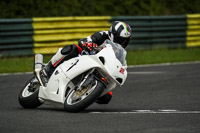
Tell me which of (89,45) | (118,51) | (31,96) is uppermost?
(118,51)

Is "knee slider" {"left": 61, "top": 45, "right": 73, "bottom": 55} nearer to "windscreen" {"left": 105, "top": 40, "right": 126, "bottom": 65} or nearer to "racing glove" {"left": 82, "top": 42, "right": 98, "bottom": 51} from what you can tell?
"racing glove" {"left": 82, "top": 42, "right": 98, "bottom": 51}

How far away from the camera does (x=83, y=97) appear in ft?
21.8

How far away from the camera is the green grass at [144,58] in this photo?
43.6 ft

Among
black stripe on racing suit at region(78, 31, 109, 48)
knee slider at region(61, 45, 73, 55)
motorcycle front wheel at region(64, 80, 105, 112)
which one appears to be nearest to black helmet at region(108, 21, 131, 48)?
black stripe on racing suit at region(78, 31, 109, 48)

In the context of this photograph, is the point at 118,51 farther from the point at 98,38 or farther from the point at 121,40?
the point at 98,38

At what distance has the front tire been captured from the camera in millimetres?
7422

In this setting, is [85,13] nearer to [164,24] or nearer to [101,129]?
[164,24]

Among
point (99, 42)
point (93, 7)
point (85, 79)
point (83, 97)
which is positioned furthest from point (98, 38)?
point (93, 7)

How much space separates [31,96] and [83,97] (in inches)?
44.7

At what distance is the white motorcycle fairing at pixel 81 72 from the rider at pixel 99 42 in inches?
10.0

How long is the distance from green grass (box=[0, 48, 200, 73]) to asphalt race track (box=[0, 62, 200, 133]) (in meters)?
1.46

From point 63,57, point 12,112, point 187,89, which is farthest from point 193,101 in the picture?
point 12,112

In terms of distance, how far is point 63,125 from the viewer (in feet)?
18.9

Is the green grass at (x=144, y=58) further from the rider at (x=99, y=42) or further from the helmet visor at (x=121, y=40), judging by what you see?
the helmet visor at (x=121, y=40)
